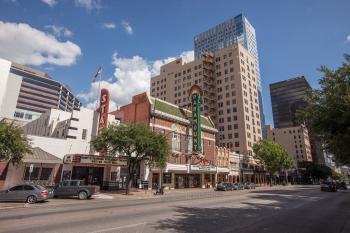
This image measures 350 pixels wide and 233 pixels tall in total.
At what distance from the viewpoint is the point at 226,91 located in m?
94.6

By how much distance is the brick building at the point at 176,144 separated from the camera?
45688mm

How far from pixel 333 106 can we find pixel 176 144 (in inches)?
1469

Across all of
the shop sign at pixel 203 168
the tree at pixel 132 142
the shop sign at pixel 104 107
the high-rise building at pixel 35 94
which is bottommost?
the shop sign at pixel 203 168

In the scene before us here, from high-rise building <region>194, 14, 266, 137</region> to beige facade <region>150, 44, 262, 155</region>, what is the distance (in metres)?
56.9

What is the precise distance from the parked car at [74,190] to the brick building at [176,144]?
59.6ft

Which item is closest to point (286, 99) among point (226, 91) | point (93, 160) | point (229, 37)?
point (229, 37)

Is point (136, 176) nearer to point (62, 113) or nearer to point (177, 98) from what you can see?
point (62, 113)

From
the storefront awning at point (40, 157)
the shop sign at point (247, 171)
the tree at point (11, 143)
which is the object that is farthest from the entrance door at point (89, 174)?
the shop sign at point (247, 171)

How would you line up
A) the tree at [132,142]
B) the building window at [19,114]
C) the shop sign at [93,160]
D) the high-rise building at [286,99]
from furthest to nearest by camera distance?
the high-rise building at [286,99] < the building window at [19,114] < the shop sign at [93,160] < the tree at [132,142]

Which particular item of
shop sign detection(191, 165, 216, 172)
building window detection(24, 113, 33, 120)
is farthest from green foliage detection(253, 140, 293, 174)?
building window detection(24, 113, 33, 120)

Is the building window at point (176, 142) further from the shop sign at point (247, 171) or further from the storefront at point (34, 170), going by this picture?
the shop sign at point (247, 171)

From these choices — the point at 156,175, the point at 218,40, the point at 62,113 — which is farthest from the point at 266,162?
the point at 218,40

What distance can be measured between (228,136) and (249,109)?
531 inches

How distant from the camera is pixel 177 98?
101 metres
